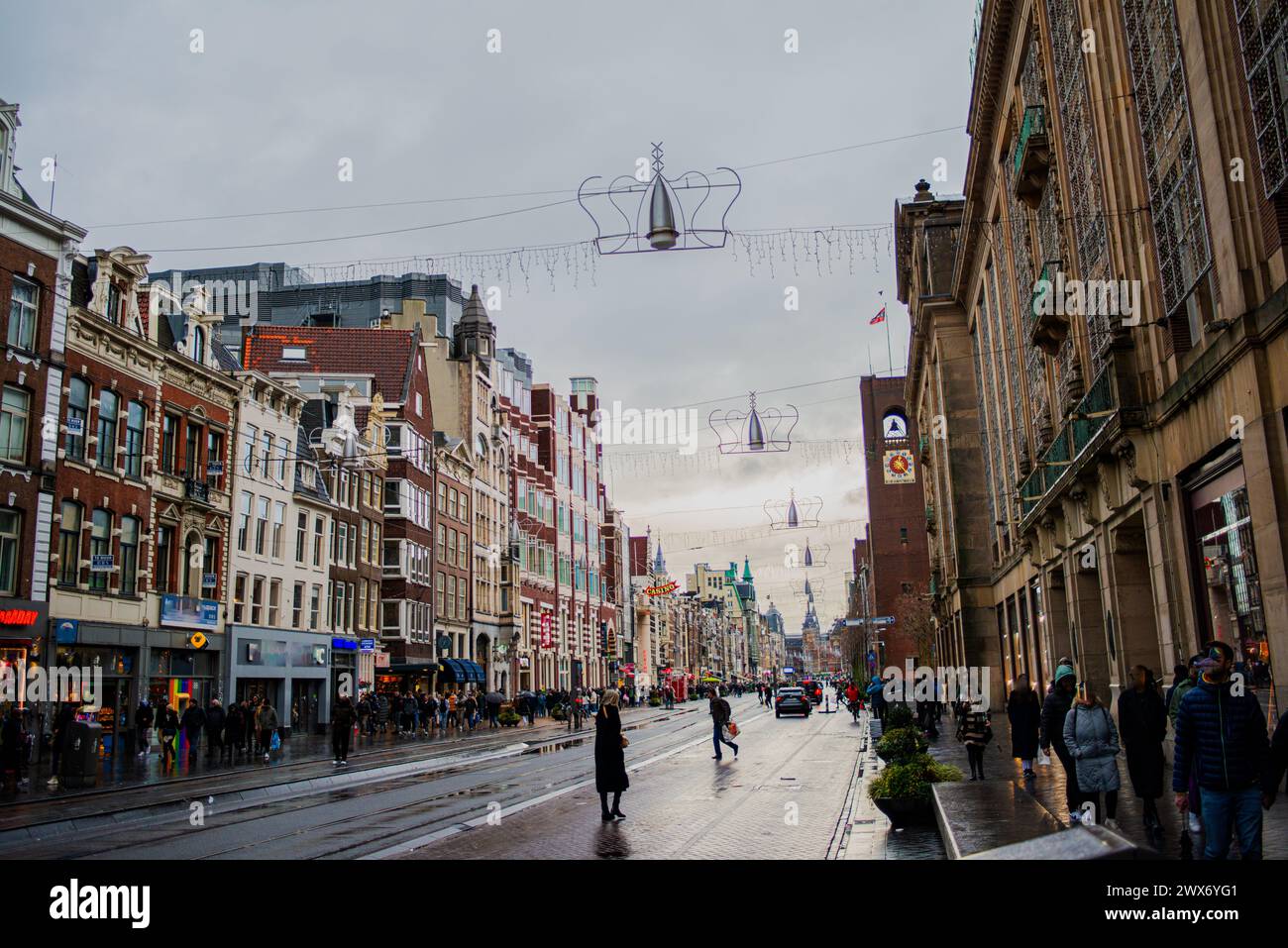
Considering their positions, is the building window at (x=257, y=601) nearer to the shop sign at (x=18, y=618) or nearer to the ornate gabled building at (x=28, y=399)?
the ornate gabled building at (x=28, y=399)

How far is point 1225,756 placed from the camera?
8.02 meters

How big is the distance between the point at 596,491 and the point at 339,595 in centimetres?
5449

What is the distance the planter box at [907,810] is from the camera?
1351cm

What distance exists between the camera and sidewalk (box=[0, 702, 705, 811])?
73.8 ft

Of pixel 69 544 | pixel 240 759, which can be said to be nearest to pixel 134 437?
pixel 69 544

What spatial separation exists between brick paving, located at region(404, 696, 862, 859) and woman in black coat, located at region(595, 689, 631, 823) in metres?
0.34

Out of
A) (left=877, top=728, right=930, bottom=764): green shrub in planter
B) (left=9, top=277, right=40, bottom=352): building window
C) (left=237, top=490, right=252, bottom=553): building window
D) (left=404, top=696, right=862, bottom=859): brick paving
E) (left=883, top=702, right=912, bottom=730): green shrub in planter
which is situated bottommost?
(left=404, top=696, right=862, bottom=859): brick paving

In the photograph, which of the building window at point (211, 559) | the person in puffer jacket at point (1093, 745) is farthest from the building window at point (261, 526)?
the person in puffer jacket at point (1093, 745)

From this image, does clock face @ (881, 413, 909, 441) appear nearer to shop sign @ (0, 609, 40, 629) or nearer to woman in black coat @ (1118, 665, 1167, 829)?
shop sign @ (0, 609, 40, 629)

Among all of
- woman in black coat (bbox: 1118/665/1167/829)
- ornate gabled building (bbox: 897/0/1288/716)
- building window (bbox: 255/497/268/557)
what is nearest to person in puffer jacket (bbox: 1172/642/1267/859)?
woman in black coat (bbox: 1118/665/1167/829)

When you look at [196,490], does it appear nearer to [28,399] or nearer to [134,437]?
[134,437]

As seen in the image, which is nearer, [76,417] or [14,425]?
[14,425]

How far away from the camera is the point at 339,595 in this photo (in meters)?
50.8

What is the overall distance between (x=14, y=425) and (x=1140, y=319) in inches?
1101
